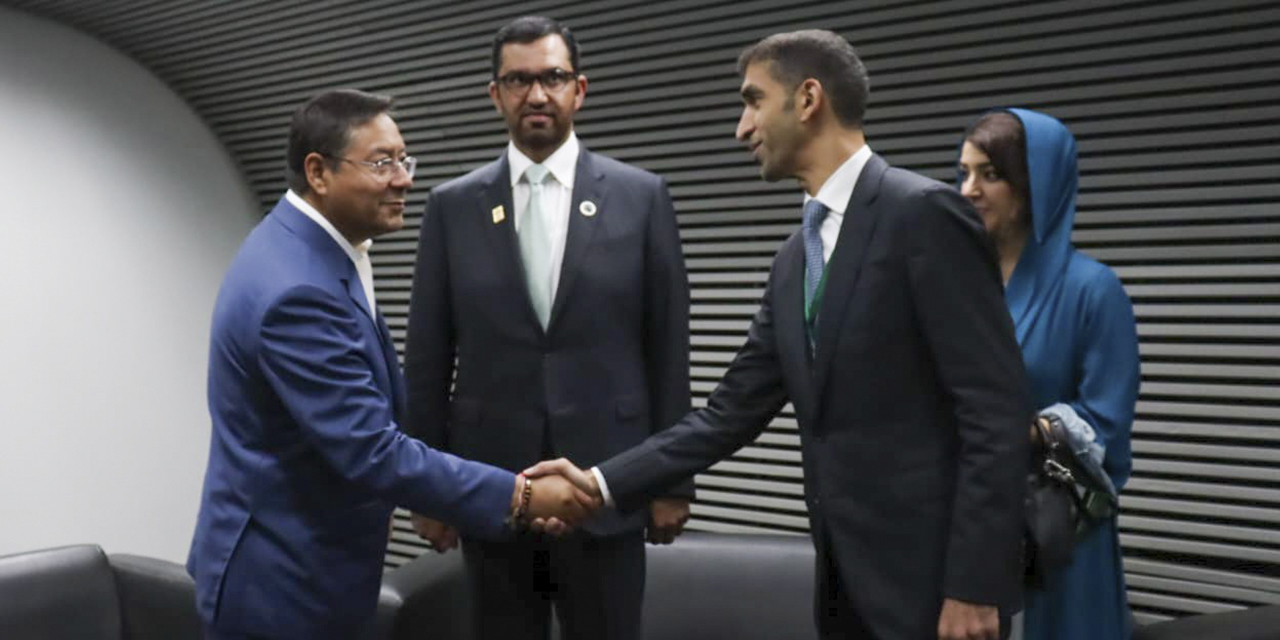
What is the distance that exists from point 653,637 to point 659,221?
1.86 m

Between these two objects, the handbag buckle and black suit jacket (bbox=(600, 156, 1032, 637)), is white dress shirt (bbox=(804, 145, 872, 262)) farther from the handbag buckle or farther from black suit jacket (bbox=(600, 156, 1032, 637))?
the handbag buckle

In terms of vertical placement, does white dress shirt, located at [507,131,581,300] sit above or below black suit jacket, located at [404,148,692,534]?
above

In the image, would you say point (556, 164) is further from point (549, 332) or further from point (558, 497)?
point (558, 497)

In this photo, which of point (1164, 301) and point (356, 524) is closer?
point (356, 524)

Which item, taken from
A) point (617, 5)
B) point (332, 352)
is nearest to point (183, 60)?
point (617, 5)

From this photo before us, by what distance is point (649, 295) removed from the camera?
3061 mm

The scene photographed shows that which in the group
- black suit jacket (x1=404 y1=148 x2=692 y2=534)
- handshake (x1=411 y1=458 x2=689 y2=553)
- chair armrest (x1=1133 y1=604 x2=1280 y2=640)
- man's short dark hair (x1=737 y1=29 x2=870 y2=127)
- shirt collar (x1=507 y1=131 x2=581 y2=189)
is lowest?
chair armrest (x1=1133 y1=604 x2=1280 y2=640)

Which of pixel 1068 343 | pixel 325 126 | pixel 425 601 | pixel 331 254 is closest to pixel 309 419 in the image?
pixel 331 254

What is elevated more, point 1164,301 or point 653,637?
point 1164,301

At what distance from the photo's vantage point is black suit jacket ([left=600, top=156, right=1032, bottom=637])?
2152 mm

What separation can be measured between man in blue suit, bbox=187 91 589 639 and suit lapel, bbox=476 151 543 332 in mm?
369

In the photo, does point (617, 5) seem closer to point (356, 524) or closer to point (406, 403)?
point (406, 403)

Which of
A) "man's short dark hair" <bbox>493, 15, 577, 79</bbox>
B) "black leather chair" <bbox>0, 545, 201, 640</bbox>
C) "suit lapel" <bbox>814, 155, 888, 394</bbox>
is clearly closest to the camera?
"suit lapel" <bbox>814, 155, 888, 394</bbox>

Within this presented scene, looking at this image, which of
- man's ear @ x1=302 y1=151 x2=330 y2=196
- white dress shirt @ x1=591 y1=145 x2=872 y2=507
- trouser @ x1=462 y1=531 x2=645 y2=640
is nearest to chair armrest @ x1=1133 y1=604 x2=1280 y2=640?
trouser @ x1=462 y1=531 x2=645 y2=640
